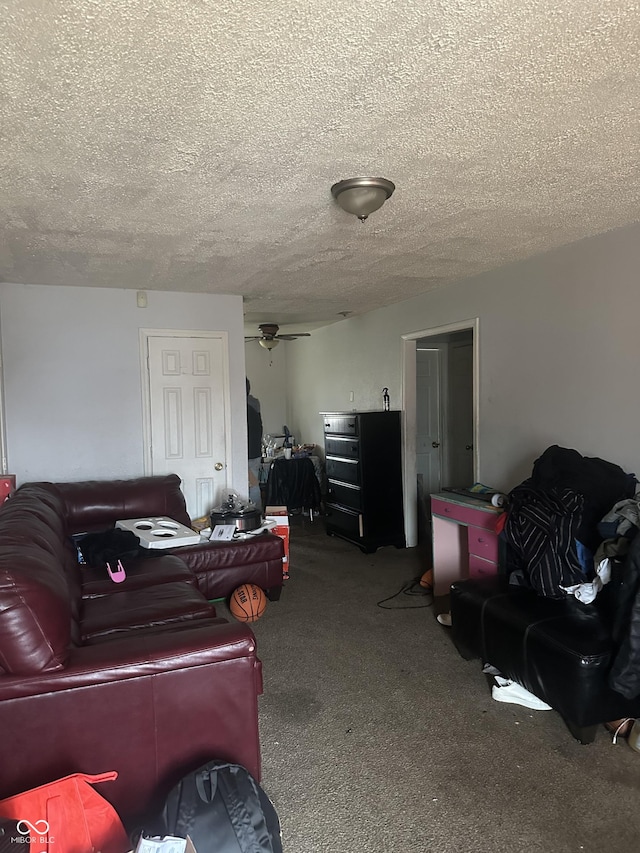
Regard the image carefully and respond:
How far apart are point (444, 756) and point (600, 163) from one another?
8.23 ft

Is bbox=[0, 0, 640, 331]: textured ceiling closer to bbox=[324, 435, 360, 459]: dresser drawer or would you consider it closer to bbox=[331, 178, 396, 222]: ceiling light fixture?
bbox=[331, 178, 396, 222]: ceiling light fixture

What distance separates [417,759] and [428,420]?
3.97m

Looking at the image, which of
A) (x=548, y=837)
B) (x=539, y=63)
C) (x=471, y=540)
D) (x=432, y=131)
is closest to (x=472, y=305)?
(x=471, y=540)

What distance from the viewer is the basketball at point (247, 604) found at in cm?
371

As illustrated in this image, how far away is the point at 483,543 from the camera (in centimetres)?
357

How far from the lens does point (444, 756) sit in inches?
90.4

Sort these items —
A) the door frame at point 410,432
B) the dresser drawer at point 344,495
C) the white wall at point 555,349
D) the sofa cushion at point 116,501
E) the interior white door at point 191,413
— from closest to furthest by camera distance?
the white wall at point 555,349, the sofa cushion at point 116,501, the interior white door at point 191,413, the door frame at point 410,432, the dresser drawer at point 344,495

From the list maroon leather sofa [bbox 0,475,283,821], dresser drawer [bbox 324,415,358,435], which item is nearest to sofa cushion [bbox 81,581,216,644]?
maroon leather sofa [bbox 0,475,283,821]

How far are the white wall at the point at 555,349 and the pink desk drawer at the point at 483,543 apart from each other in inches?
20.6

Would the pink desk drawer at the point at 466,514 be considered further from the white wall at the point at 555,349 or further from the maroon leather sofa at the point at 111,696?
the maroon leather sofa at the point at 111,696

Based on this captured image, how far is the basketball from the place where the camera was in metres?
3.71

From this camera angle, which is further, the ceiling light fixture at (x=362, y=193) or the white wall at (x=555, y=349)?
the white wall at (x=555, y=349)

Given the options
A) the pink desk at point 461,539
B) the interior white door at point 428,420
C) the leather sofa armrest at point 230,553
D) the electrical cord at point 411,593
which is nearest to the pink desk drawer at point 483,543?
the pink desk at point 461,539

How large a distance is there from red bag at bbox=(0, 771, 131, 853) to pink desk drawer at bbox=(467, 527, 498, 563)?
2.54m
